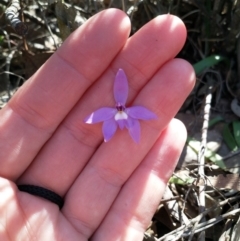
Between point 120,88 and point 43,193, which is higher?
point 120,88

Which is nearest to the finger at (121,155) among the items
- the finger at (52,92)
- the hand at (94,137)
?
the hand at (94,137)

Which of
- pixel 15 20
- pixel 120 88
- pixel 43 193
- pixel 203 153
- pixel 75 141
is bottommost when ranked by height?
pixel 203 153

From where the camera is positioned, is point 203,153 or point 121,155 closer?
point 121,155

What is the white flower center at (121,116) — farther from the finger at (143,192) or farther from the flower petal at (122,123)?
the finger at (143,192)

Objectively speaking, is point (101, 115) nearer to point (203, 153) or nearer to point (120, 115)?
point (120, 115)

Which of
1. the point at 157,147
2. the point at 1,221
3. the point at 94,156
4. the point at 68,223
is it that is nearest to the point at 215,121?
the point at 157,147

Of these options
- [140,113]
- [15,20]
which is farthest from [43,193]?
[15,20]

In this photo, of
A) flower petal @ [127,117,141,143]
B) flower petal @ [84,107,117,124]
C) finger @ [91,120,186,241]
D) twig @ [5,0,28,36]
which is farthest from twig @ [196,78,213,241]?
twig @ [5,0,28,36]

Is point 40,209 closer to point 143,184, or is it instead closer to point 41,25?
point 143,184
